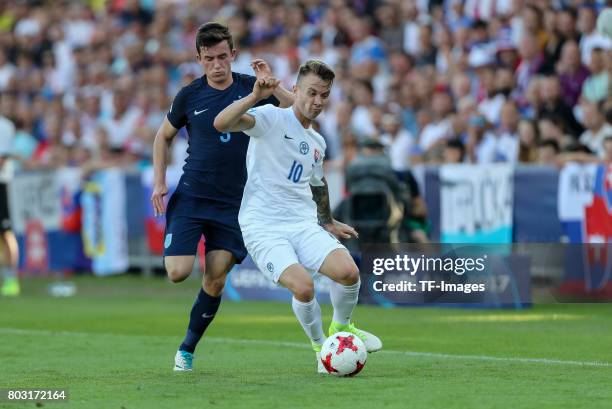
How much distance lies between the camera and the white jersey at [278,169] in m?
9.45

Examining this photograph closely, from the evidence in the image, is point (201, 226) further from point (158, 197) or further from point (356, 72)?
point (356, 72)

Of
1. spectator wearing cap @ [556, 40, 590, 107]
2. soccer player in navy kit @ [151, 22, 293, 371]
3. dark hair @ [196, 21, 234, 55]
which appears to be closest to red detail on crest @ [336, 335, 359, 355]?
soccer player in navy kit @ [151, 22, 293, 371]

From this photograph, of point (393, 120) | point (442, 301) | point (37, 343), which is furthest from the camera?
point (393, 120)

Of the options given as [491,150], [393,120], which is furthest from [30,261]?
[491,150]

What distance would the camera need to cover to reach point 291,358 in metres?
10.7

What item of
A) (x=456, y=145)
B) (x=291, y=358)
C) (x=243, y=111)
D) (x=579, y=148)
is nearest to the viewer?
(x=243, y=111)

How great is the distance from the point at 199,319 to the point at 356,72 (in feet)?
38.0

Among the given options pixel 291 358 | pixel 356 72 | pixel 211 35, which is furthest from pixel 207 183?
pixel 356 72

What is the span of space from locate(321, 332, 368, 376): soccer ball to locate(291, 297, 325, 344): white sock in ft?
1.22

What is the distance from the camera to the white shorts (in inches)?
367

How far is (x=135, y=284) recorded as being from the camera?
2005 centimetres

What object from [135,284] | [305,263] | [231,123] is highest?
[231,123]

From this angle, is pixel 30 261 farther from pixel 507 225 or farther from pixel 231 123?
pixel 231 123

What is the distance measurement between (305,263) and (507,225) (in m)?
7.51
